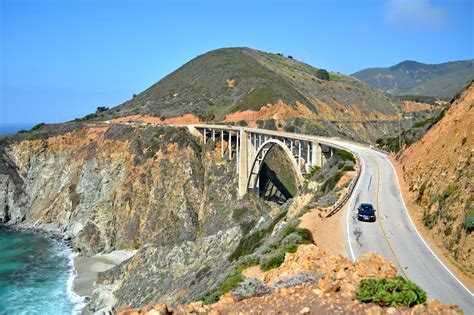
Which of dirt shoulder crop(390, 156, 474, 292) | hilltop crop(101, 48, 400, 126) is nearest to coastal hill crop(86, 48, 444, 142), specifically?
hilltop crop(101, 48, 400, 126)

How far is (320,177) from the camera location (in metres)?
39.4

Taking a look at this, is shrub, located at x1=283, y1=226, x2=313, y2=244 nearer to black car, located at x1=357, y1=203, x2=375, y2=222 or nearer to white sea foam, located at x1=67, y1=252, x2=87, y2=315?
black car, located at x1=357, y1=203, x2=375, y2=222

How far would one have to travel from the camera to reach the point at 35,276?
58.2m

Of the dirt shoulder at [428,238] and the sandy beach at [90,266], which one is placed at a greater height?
the dirt shoulder at [428,238]

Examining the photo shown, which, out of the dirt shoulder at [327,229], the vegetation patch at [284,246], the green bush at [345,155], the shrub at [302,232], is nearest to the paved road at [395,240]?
the dirt shoulder at [327,229]

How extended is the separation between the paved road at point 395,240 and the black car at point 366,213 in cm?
34

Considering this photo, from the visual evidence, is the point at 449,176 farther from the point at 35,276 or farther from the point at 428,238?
the point at 35,276

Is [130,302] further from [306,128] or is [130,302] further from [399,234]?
[306,128]

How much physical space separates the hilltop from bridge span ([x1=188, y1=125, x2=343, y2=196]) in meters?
21.6

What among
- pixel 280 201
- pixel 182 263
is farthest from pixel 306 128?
pixel 182 263

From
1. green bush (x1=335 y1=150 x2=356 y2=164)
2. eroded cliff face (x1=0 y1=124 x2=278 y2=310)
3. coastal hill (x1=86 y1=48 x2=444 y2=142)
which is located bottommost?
eroded cliff face (x1=0 y1=124 x2=278 y2=310)

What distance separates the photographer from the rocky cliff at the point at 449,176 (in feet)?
73.9

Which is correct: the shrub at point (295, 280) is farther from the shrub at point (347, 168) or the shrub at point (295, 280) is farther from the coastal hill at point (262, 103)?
the coastal hill at point (262, 103)

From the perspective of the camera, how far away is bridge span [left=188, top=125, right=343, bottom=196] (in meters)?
45.0
